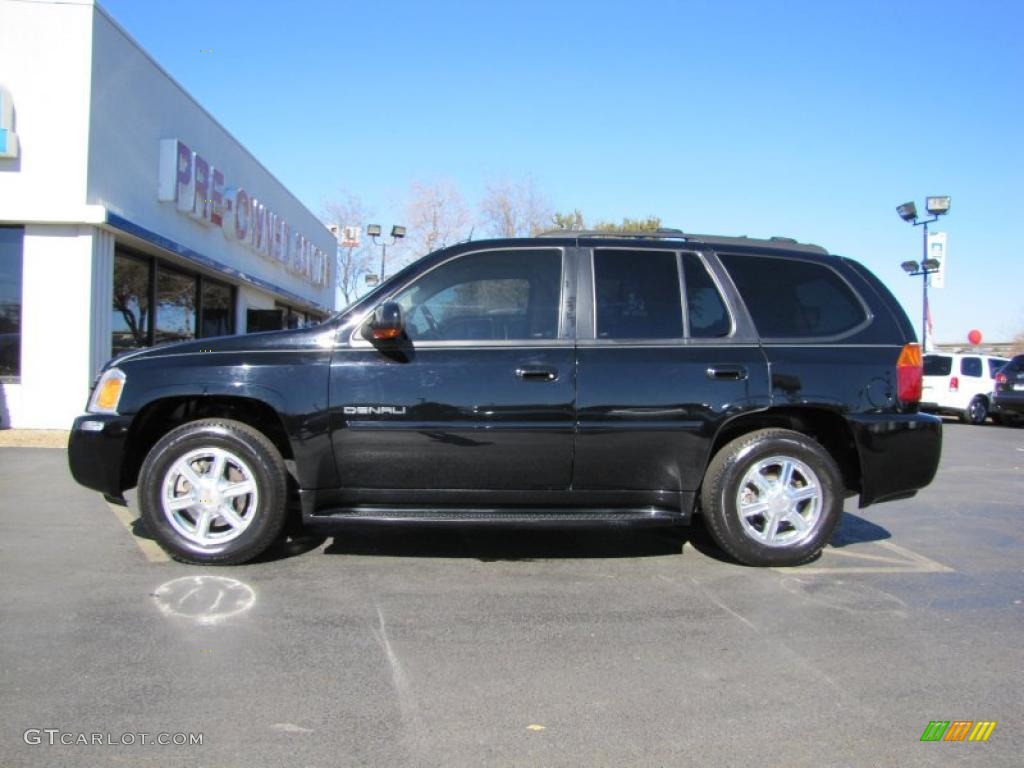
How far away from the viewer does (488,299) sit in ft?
14.9

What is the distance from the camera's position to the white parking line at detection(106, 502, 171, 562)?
4629mm

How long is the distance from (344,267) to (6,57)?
1578 inches

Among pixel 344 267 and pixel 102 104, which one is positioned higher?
pixel 344 267

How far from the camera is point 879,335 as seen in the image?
469 cm

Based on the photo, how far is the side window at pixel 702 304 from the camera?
4602mm

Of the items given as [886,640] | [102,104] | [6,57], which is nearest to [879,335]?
[886,640]

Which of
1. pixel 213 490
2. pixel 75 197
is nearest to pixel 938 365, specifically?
pixel 75 197

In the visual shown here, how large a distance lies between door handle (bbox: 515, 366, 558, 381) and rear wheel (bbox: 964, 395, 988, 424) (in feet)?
58.2

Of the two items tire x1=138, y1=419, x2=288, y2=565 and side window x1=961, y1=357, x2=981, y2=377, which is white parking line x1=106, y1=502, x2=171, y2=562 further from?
side window x1=961, y1=357, x2=981, y2=377

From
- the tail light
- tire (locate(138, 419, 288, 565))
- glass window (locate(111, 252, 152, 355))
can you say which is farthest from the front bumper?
glass window (locate(111, 252, 152, 355))

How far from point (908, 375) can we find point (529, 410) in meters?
2.34

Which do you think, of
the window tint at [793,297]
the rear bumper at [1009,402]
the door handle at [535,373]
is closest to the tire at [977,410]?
the rear bumper at [1009,402]

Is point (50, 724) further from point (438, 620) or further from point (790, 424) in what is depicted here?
point (790, 424)

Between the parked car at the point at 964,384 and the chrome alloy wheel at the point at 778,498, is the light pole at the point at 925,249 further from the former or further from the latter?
the chrome alloy wheel at the point at 778,498
